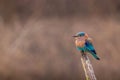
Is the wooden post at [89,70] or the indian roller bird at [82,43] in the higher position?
the indian roller bird at [82,43]

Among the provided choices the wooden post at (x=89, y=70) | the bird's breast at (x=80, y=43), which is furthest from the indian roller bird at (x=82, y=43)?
the wooden post at (x=89, y=70)

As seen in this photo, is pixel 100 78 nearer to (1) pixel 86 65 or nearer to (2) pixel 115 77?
(2) pixel 115 77

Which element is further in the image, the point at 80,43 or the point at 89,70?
the point at 80,43

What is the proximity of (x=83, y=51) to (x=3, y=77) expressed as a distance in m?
4.03

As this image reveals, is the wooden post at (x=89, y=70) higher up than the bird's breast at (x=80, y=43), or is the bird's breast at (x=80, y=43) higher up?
the bird's breast at (x=80, y=43)

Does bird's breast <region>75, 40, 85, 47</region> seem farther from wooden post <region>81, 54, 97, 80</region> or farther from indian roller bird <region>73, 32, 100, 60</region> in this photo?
wooden post <region>81, 54, 97, 80</region>

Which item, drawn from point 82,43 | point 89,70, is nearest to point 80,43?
point 82,43

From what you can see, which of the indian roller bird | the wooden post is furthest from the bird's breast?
the wooden post

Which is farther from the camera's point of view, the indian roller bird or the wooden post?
the indian roller bird

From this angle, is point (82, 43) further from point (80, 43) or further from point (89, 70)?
point (89, 70)

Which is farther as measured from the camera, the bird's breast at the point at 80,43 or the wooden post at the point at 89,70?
the bird's breast at the point at 80,43

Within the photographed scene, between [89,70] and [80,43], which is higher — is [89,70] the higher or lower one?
the lower one

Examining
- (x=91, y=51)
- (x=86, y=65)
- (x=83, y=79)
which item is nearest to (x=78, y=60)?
(x=83, y=79)

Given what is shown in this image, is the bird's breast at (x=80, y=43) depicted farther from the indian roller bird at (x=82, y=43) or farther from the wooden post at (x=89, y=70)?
the wooden post at (x=89, y=70)
